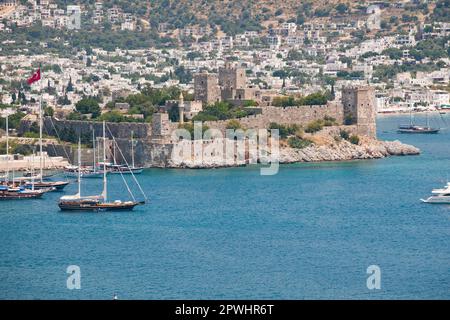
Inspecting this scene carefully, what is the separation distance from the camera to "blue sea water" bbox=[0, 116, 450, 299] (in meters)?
24.5

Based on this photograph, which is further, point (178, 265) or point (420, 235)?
point (420, 235)

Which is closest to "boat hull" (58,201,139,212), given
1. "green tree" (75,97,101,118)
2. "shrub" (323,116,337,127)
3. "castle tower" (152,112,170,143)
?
"castle tower" (152,112,170,143)

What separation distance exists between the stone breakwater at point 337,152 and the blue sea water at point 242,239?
1194mm

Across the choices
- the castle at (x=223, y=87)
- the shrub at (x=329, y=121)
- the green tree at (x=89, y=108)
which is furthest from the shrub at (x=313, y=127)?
the green tree at (x=89, y=108)

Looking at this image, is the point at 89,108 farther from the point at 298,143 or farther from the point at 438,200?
the point at 438,200

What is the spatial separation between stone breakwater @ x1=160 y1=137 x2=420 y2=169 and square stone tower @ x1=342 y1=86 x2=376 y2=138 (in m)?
0.63

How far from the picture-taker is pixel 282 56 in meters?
107

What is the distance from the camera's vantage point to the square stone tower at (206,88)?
4831cm

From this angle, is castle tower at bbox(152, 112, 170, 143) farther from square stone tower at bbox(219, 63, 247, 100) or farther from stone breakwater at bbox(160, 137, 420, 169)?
square stone tower at bbox(219, 63, 247, 100)

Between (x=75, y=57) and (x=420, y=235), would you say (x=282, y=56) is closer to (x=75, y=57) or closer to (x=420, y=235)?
(x=75, y=57)

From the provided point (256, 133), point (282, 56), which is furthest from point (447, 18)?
point (256, 133)

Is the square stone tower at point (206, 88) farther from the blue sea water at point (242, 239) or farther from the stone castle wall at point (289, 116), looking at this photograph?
the blue sea water at point (242, 239)
